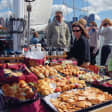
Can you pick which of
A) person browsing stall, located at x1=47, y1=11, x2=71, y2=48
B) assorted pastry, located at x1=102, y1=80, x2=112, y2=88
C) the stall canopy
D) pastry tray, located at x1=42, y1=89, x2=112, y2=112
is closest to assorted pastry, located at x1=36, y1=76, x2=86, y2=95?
pastry tray, located at x1=42, y1=89, x2=112, y2=112

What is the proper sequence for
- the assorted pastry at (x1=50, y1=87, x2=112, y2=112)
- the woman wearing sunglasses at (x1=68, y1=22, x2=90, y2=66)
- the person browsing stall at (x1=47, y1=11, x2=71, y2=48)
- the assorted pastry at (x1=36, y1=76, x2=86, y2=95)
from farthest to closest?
the person browsing stall at (x1=47, y1=11, x2=71, y2=48) → the woman wearing sunglasses at (x1=68, y1=22, x2=90, y2=66) → the assorted pastry at (x1=36, y1=76, x2=86, y2=95) → the assorted pastry at (x1=50, y1=87, x2=112, y2=112)

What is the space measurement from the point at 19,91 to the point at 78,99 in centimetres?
51

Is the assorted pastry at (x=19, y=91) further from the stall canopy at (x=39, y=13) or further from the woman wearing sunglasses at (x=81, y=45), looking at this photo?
the stall canopy at (x=39, y=13)

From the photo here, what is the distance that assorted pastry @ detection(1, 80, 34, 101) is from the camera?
1084 millimetres

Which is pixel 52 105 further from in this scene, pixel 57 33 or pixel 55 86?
pixel 57 33

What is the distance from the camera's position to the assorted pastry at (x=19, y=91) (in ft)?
3.56

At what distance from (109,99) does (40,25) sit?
5848mm

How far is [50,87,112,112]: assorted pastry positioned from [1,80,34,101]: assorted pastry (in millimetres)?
245

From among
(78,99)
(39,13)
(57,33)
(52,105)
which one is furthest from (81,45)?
(39,13)

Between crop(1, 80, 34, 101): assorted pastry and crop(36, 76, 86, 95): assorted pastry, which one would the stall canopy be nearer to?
crop(36, 76, 86, 95): assorted pastry

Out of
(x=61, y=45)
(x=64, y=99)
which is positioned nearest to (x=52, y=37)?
(x=61, y=45)

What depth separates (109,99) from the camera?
52.2 inches

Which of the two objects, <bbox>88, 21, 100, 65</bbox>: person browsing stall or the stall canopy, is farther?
the stall canopy

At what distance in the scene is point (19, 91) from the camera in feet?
3.68
